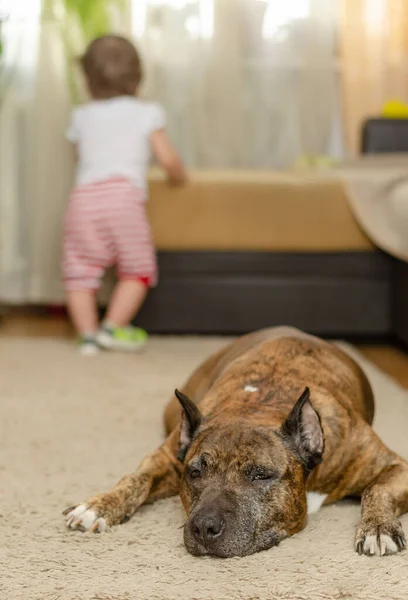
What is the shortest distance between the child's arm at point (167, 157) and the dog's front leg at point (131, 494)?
230 centimetres

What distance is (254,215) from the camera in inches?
175

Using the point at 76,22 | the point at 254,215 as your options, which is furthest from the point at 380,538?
the point at 76,22

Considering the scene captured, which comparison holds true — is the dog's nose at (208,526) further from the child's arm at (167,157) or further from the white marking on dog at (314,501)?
the child's arm at (167,157)

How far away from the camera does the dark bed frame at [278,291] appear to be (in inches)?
176

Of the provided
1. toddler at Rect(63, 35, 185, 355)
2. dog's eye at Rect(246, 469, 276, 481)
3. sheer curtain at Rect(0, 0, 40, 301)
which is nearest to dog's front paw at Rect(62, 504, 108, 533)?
dog's eye at Rect(246, 469, 276, 481)

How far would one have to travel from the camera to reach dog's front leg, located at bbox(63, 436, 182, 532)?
6.59ft

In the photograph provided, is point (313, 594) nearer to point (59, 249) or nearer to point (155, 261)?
point (155, 261)

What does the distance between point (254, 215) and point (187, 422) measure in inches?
101

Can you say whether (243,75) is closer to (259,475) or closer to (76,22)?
(76,22)

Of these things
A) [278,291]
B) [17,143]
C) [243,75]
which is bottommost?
[278,291]

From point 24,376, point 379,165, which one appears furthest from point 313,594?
point 379,165

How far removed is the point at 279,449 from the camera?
73.3 inches

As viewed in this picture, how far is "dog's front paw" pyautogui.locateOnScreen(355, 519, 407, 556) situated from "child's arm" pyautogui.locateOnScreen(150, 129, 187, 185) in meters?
2.65

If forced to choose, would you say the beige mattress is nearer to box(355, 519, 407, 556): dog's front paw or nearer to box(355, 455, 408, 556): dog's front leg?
box(355, 455, 408, 556): dog's front leg
